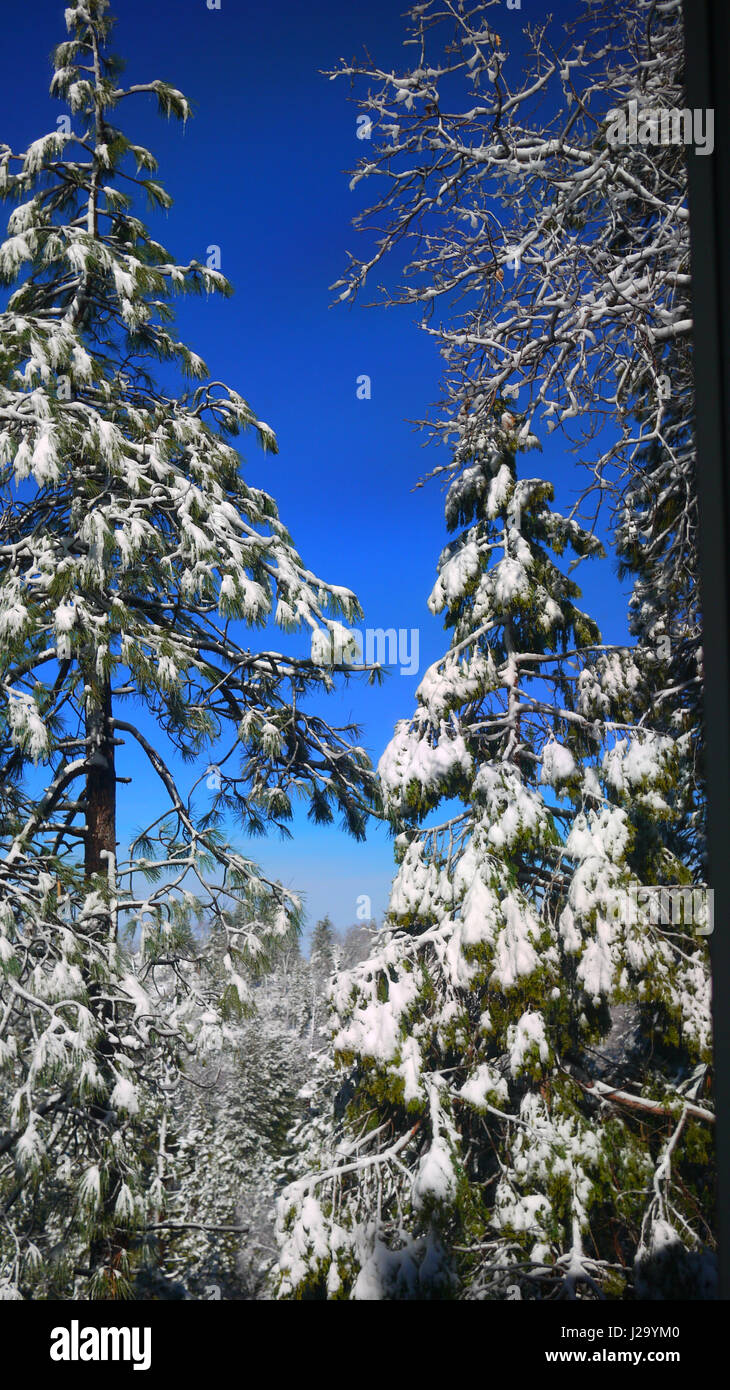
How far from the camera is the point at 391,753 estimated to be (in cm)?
222

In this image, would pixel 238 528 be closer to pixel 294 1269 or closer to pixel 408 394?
pixel 408 394

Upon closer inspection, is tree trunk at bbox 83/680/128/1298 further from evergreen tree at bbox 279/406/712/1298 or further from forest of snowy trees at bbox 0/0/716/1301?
evergreen tree at bbox 279/406/712/1298

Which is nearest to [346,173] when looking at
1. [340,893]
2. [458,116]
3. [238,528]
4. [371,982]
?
[458,116]

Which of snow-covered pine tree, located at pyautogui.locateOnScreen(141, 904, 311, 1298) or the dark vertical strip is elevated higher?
the dark vertical strip

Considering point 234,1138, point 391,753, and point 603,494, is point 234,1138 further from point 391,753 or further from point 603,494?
point 603,494

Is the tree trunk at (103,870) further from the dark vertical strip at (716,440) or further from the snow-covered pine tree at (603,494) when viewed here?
the dark vertical strip at (716,440)

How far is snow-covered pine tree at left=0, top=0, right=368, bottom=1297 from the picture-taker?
6.28 ft

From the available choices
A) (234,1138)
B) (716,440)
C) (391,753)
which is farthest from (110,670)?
(716,440)

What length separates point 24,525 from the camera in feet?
6.96

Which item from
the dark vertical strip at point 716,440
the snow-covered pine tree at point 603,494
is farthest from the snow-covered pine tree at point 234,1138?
the dark vertical strip at point 716,440

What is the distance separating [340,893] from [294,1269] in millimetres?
852

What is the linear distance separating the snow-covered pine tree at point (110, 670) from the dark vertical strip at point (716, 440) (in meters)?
0.90

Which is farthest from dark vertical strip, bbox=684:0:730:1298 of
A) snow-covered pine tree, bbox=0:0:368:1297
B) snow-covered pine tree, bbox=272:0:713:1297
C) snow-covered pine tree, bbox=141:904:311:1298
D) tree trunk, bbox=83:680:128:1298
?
tree trunk, bbox=83:680:128:1298

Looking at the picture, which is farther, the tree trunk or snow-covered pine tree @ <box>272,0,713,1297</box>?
snow-covered pine tree @ <box>272,0,713,1297</box>
